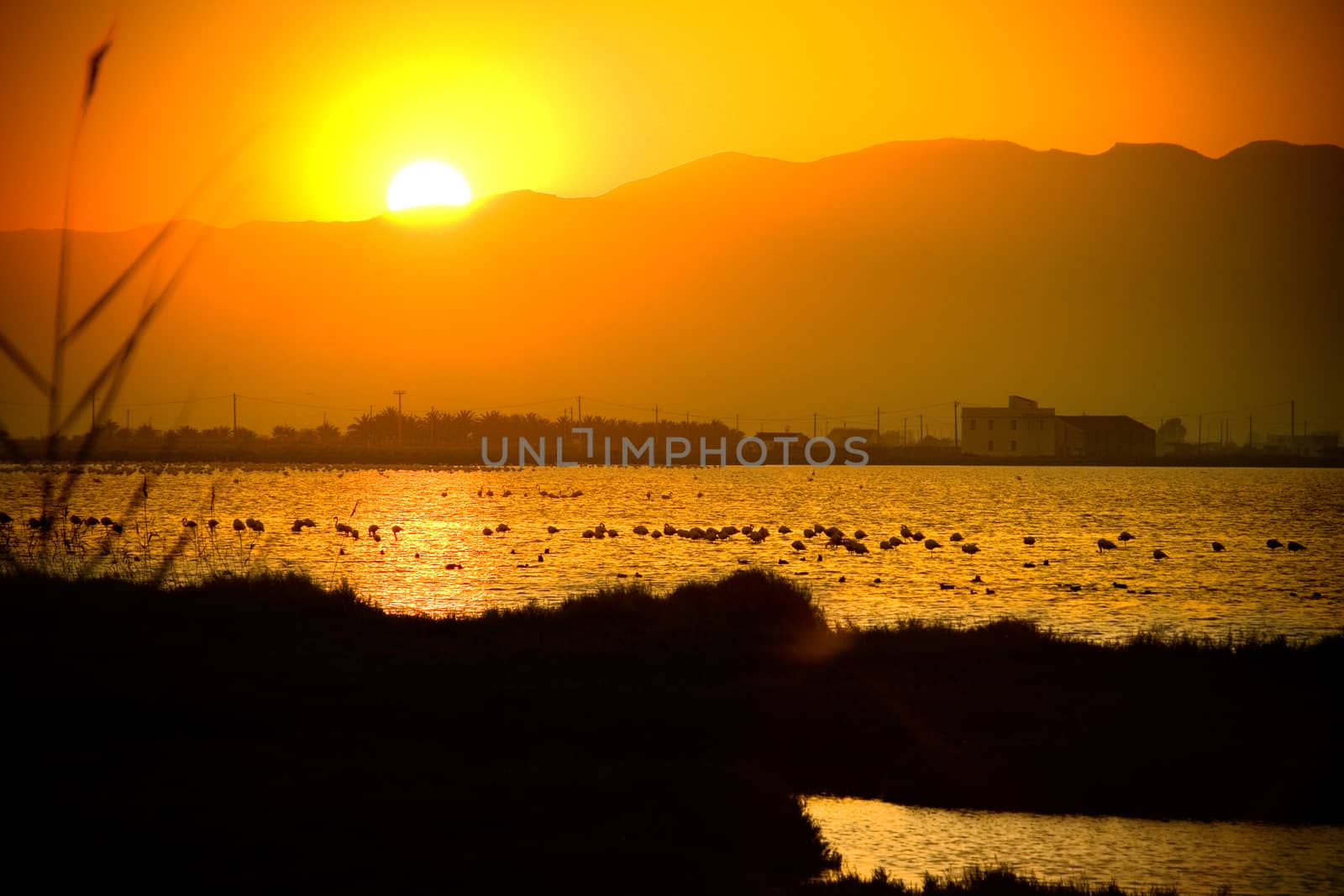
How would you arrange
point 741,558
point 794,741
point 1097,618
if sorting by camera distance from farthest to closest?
1. point 741,558
2. point 1097,618
3. point 794,741

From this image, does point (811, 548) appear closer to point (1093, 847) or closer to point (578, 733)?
point (578, 733)

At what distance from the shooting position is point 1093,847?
14.7 meters

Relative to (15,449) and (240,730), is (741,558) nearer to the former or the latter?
(240,730)

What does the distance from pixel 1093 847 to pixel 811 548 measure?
131 ft

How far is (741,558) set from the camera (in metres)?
47.2

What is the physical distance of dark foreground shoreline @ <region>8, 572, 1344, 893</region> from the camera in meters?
12.2

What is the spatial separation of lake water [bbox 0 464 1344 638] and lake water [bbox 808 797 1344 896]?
938 centimetres

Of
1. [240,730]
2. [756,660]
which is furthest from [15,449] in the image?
[756,660]

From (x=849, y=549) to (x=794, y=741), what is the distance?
35.5 m

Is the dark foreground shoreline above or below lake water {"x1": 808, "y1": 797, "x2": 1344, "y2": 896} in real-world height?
above

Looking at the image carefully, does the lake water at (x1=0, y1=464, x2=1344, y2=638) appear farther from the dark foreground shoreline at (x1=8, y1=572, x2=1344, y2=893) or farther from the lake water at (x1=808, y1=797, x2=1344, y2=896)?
the lake water at (x1=808, y1=797, x2=1344, y2=896)

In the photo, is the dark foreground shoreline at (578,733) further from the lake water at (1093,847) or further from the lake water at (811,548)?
the lake water at (811,548)

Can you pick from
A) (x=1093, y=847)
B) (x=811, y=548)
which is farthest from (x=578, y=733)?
(x=811, y=548)

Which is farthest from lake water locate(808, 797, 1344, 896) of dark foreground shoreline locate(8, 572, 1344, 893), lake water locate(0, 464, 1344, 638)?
lake water locate(0, 464, 1344, 638)
